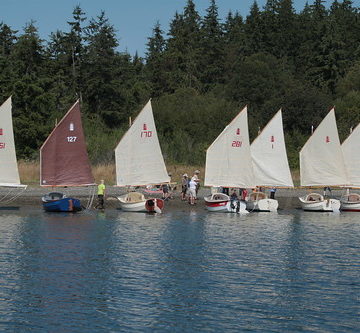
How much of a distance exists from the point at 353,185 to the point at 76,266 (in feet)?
129

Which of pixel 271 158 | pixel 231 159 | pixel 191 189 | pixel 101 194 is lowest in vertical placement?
pixel 101 194

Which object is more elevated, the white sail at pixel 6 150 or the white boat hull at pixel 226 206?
the white sail at pixel 6 150

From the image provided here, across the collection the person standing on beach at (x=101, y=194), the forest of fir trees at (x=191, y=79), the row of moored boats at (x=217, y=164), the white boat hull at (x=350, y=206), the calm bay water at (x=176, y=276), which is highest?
the forest of fir trees at (x=191, y=79)

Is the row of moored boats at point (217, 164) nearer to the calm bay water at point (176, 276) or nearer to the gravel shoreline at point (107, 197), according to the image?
the gravel shoreline at point (107, 197)

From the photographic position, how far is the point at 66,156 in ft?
192

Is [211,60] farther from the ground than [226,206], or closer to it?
farther from the ground

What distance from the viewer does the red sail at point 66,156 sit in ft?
192

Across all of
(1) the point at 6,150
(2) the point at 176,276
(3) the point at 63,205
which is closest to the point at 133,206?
(3) the point at 63,205

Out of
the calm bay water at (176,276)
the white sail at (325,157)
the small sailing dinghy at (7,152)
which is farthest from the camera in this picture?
the white sail at (325,157)

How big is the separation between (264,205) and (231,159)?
16.6ft

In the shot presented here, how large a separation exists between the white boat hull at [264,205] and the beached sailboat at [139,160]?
347 inches

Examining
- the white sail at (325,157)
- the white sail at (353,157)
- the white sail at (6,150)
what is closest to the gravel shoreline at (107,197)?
the white sail at (325,157)

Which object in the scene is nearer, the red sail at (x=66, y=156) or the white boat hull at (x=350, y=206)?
the red sail at (x=66, y=156)

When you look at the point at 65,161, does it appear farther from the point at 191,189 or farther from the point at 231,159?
the point at 231,159
